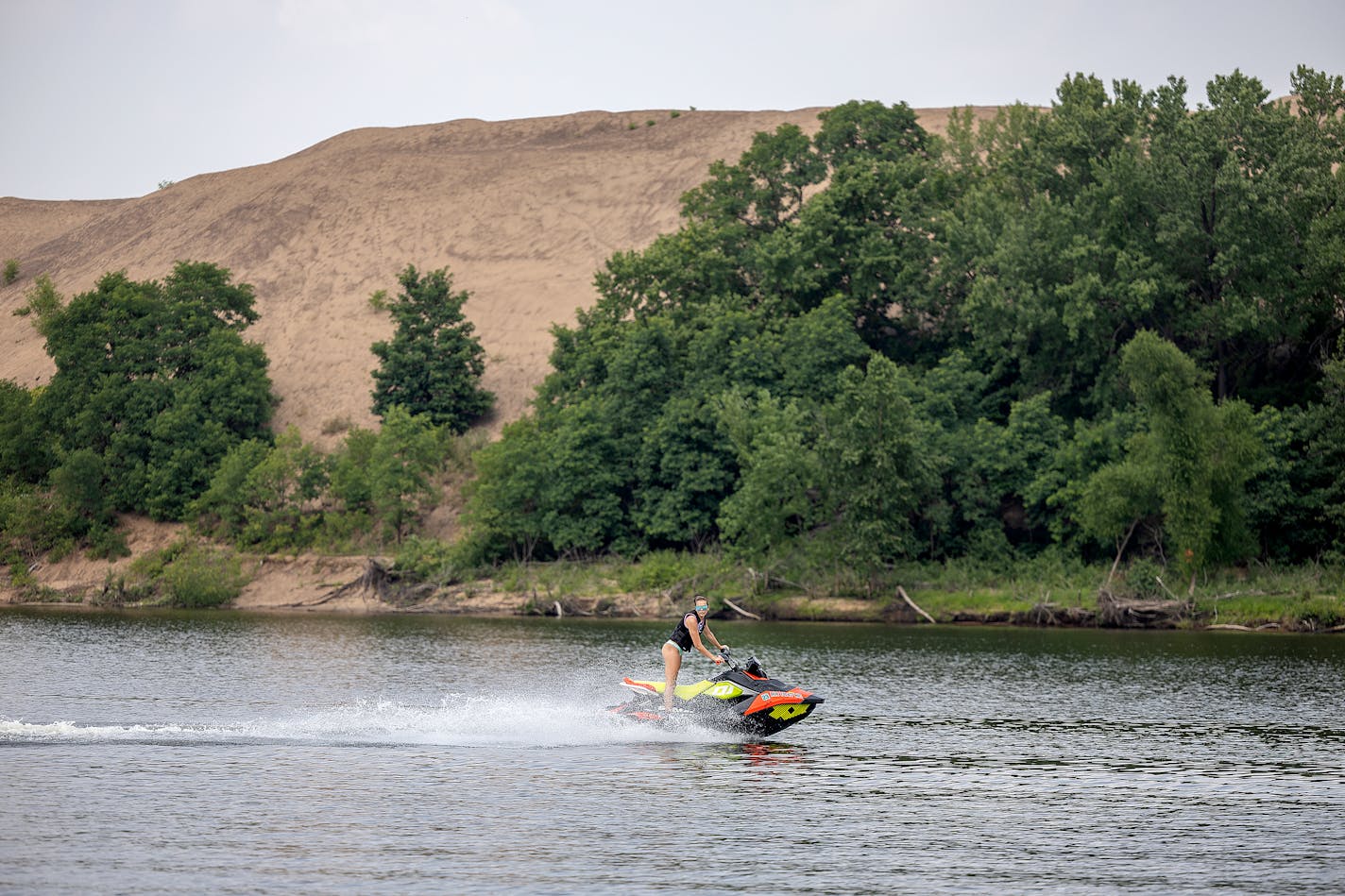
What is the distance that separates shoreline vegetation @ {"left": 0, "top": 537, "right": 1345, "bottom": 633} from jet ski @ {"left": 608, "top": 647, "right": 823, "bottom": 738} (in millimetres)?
31530

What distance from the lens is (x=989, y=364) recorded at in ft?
228

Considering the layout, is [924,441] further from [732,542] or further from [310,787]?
[310,787]

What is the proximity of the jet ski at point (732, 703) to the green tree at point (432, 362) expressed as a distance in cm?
5707

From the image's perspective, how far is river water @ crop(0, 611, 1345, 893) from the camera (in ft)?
54.2

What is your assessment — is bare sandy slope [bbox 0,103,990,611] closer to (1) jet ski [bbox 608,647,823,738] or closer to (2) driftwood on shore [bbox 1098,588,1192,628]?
(2) driftwood on shore [bbox 1098,588,1192,628]

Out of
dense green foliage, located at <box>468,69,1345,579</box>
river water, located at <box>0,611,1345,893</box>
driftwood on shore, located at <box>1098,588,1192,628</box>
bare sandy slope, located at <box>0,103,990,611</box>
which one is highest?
bare sandy slope, located at <box>0,103,990,611</box>

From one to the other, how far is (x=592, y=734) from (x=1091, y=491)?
34903mm

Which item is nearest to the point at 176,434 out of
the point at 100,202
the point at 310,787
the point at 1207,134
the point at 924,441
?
the point at 924,441

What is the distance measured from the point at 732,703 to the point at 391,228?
10129 cm

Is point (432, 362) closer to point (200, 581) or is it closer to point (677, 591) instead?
point (200, 581)

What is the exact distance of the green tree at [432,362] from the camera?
84.3m

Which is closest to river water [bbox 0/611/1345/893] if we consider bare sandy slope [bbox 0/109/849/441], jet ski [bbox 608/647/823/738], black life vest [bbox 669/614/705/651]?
jet ski [bbox 608/647/823/738]

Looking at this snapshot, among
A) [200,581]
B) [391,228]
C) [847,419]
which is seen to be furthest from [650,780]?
[391,228]

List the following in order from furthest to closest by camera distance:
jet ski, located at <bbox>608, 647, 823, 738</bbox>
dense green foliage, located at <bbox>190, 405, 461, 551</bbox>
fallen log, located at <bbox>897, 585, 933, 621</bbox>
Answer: dense green foliage, located at <bbox>190, 405, 461, 551</bbox>
fallen log, located at <bbox>897, 585, 933, 621</bbox>
jet ski, located at <bbox>608, 647, 823, 738</bbox>
